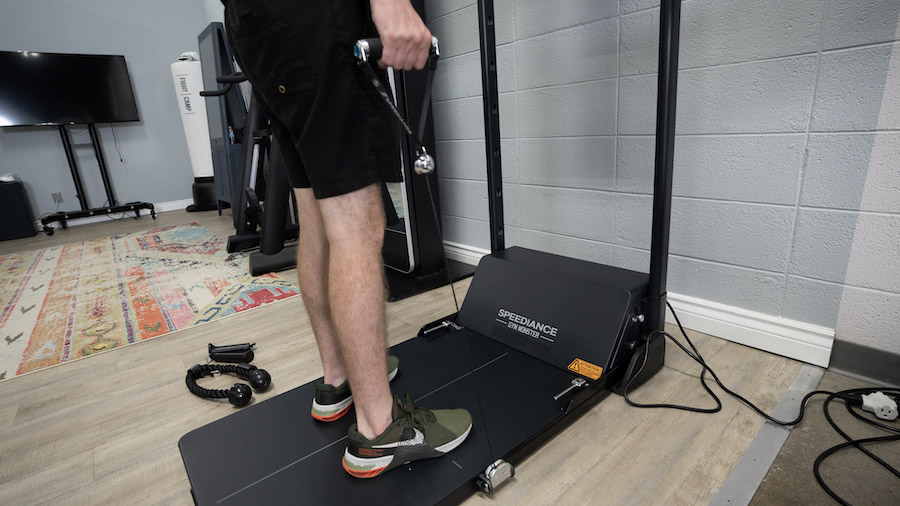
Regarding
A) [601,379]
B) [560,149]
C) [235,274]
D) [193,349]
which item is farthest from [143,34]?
[601,379]

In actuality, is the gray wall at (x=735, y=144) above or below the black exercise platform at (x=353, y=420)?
above

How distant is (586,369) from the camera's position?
114 cm

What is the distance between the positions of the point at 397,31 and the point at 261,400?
1.06 metres

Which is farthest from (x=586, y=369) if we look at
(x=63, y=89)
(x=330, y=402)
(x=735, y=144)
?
(x=63, y=89)

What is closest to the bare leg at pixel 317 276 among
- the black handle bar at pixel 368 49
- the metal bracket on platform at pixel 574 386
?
the black handle bar at pixel 368 49

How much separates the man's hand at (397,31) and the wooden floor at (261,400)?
790mm

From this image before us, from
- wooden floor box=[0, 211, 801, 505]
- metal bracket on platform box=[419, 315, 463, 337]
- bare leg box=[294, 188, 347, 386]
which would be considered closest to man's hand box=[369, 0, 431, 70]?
bare leg box=[294, 188, 347, 386]

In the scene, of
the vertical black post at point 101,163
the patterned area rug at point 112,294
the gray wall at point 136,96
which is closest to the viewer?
the patterned area rug at point 112,294

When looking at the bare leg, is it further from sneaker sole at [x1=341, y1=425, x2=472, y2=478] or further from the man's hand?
the man's hand

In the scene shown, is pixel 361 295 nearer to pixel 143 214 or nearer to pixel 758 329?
pixel 758 329

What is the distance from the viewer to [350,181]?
765 millimetres

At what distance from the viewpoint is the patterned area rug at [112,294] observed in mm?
1757

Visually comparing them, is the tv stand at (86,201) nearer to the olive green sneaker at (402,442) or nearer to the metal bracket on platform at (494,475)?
the olive green sneaker at (402,442)

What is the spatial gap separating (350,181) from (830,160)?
1.18 meters
